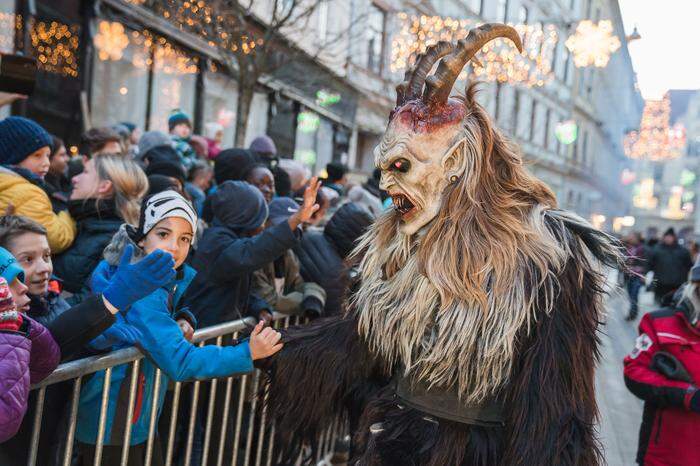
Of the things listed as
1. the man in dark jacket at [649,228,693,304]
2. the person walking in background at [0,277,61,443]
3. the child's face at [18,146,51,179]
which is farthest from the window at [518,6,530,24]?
the person walking in background at [0,277,61,443]

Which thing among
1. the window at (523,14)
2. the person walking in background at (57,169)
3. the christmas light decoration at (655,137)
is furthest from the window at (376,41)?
the christmas light decoration at (655,137)

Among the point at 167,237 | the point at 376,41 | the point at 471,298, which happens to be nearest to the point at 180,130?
the point at 167,237

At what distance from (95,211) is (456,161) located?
2.12 meters

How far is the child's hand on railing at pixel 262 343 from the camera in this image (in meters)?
2.42

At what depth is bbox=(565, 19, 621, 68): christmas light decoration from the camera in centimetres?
1181

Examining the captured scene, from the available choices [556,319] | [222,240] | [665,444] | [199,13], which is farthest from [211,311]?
[199,13]

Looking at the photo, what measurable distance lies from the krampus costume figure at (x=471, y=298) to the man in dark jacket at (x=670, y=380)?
4.23 ft

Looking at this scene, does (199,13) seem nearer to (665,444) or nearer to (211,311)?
(211,311)

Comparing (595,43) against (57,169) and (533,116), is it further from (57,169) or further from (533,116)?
(533,116)

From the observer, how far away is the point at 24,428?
2.38m

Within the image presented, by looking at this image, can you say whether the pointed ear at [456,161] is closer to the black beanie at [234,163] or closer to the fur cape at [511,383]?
the fur cape at [511,383]

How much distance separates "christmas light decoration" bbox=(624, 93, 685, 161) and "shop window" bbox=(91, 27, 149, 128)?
38056mm

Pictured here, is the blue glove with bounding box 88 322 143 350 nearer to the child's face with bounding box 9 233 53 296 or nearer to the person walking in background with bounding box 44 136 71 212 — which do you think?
the child's face with bounding box 9 233 53 296

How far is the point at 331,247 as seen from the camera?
4273 millimetres
